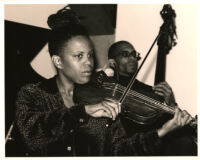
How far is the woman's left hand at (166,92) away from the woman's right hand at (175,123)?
5cm

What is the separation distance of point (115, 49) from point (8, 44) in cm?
48

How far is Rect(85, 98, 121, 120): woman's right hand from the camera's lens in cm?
136

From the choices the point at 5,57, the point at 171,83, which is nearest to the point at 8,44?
the point at 5,57

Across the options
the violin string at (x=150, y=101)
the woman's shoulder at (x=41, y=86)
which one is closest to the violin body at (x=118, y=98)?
the violin string at (x=150, y=101)

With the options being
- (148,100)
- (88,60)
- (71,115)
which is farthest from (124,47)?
(71,115)

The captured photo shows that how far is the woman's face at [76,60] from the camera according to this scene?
4.73 feet

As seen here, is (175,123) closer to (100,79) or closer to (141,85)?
(141,85)

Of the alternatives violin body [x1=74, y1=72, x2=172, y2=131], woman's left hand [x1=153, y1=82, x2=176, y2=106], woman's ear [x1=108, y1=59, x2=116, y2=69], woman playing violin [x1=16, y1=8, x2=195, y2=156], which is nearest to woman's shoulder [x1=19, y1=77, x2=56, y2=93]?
woman playing violin [x1=16, y1=8, x2=195, y2=156]

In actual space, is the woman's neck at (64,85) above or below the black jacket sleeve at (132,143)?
above

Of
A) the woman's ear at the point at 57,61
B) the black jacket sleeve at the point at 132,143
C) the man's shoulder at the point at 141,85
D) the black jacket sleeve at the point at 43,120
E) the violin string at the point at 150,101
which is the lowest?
the black jacket sleeve at the point at 132,143

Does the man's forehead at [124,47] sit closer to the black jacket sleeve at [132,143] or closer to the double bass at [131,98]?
the double bass at [131,98]

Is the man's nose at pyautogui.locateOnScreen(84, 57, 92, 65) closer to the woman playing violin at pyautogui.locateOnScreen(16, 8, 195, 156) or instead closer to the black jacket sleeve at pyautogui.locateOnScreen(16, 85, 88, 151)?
the woman playing violin at pyautogui.locateOnScreen(16, 8, 195, 156)

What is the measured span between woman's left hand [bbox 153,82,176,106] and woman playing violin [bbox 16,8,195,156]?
6cm

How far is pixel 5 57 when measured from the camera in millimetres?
1504
